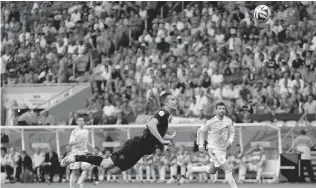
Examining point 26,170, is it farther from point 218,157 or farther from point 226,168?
point 226,168

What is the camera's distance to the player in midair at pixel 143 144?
52.5ft

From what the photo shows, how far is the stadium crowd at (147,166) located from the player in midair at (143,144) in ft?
33.4

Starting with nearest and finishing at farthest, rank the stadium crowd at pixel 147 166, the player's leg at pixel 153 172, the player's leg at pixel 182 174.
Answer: the player's leg at pixel 182 174
the stadium crowd at pixel 147 166
the player's leg at pixel 153 172

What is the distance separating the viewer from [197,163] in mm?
27594

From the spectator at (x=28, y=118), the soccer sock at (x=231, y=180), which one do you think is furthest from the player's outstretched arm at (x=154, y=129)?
the spectator at (x=28, y=118)

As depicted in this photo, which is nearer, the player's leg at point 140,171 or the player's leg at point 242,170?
the player's leg at point 242,170

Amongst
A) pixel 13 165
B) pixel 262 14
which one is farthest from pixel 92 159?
pixel 13 165

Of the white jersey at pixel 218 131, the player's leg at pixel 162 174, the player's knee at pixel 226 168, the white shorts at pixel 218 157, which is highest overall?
the white jersey at pixel 218 131

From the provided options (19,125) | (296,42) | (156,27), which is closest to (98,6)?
(156,27)

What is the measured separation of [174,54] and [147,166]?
540 cm

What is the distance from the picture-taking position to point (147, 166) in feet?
93.5

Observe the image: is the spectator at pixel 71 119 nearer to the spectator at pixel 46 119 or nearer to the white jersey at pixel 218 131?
the spectator at pixel 46 119

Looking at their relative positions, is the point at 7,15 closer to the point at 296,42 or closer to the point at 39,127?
the point at 39,127

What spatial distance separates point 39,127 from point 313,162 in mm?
10333
